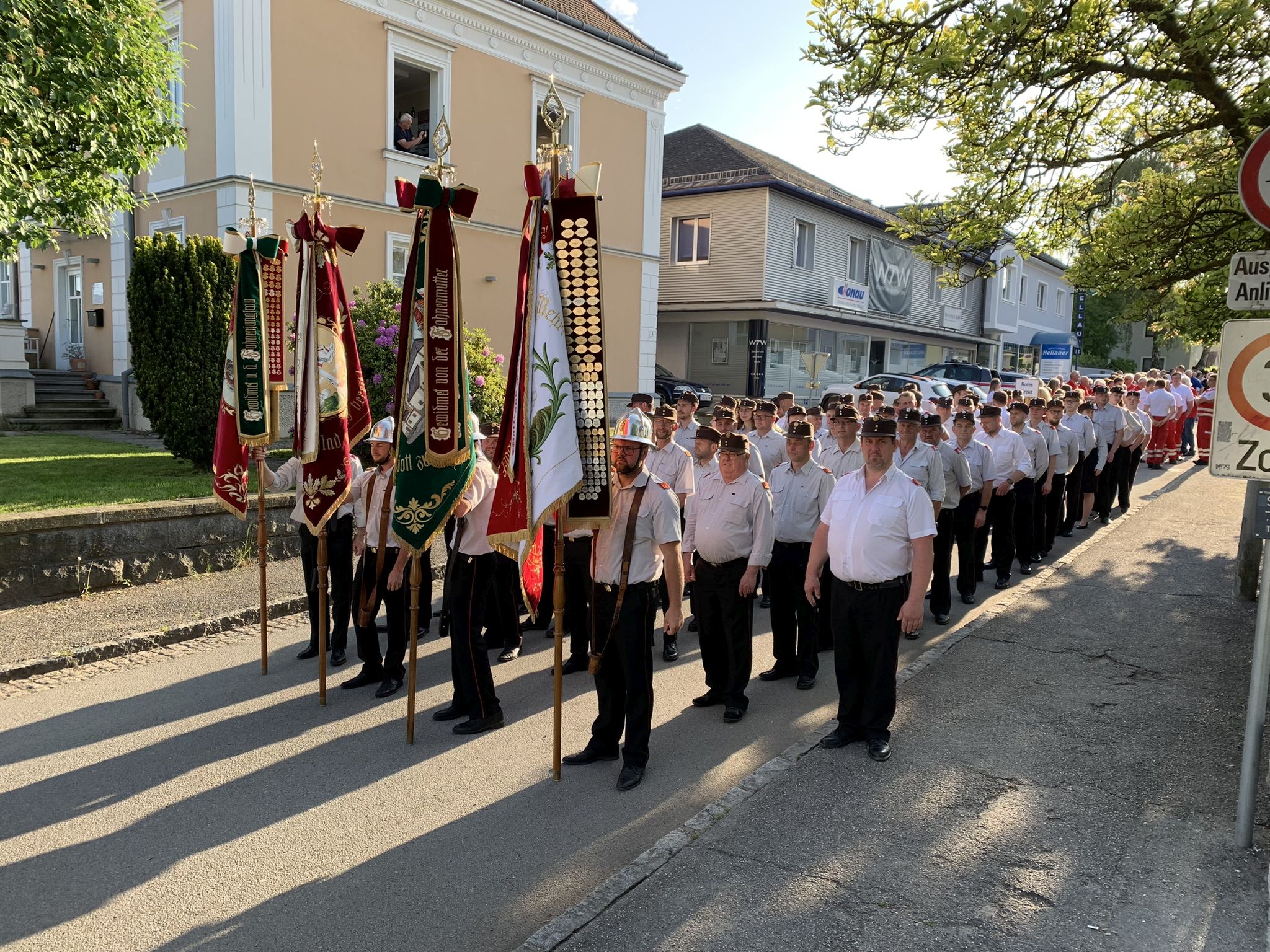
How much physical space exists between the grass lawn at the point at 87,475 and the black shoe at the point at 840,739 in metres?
7.34

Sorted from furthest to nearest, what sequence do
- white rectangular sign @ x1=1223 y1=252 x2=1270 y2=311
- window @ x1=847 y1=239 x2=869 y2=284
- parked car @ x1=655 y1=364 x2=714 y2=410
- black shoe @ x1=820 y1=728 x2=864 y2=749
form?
window @ x1=847 y1=239 x2=869 y2=284 < parked car @ x1=655 y1=364 x2=714 y2=410 < black shoe @ x1=820 y1=728 x2=864 y2=749 < white rectangular sign @ x1=1223 y1=252 x2=1270 y2=311

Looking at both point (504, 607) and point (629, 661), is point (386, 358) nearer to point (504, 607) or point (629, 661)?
point (504, 607)

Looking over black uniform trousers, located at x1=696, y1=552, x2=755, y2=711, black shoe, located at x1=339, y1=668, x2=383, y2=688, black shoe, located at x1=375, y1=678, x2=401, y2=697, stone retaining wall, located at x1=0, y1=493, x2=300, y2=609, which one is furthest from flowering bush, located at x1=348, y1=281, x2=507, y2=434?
black uniform trousers, located at x1=696, y1=552, x2=755, y2=711

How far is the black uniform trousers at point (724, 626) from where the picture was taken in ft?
21.0

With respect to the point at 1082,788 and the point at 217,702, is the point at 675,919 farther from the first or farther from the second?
the point at 217,702

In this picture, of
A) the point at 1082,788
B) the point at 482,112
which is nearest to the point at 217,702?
the point at 1082,788

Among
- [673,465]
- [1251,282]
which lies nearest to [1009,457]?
[673,465]

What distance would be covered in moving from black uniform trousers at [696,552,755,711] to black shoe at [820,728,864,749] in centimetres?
74

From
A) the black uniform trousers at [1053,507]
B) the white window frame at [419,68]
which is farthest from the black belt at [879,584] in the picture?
the white window frame at [419,68]

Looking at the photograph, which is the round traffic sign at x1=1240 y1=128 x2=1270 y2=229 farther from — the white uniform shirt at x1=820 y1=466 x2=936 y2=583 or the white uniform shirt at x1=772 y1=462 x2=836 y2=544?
the white uniform shirt at x1=772 y1=462 x2=836 y2=544

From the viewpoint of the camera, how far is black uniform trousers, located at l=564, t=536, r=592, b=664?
24.1ft

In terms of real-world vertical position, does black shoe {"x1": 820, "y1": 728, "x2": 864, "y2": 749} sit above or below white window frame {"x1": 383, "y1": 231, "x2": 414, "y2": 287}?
below

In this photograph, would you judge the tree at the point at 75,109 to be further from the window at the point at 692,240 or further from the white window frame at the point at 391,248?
the window at the point at 692,240

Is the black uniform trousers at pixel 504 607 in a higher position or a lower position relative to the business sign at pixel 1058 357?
lower
